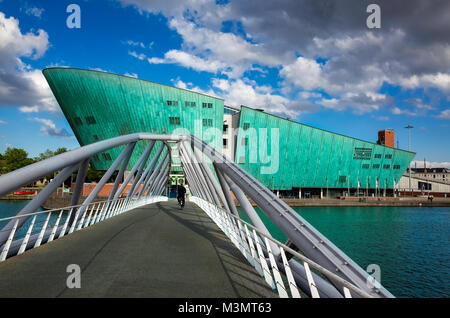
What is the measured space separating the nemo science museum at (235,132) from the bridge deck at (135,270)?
4924cm

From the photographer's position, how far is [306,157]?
71812mm

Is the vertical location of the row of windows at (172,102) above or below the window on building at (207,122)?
above

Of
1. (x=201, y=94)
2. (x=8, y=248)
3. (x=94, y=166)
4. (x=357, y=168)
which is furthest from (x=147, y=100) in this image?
(x=8, y=248)

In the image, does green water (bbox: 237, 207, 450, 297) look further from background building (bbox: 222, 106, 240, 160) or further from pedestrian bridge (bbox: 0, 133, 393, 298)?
background building (bbox: 222, 106, 240, 160)

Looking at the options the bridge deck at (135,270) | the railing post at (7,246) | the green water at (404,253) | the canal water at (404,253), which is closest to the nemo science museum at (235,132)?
the green water at (404,253)

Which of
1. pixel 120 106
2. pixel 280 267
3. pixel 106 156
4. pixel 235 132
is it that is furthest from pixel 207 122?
pixel 280 267

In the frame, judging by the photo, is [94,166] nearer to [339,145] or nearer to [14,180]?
[339,145]

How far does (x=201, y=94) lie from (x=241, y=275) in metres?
59.8

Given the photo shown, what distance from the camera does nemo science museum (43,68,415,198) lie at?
60375 millimetres

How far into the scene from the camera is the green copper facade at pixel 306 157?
66750 millimetres

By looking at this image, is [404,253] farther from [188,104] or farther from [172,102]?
[172,102]

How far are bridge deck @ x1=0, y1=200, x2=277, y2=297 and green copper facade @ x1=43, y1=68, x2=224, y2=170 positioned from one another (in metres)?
53.4

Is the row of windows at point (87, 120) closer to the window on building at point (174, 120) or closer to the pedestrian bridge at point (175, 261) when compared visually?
→ the window on building at point (174, 120)
